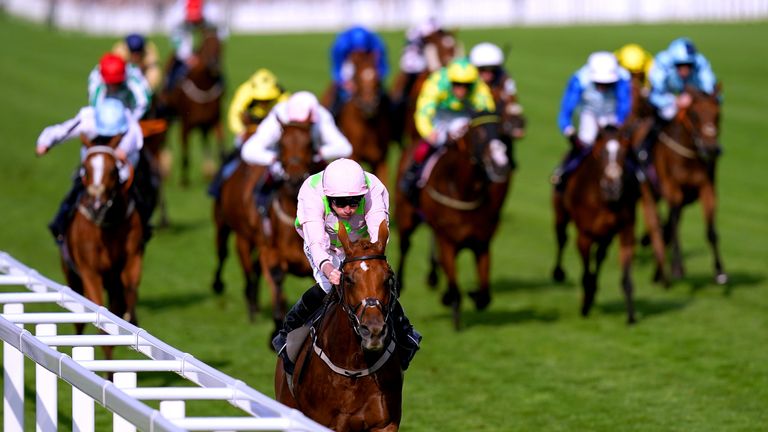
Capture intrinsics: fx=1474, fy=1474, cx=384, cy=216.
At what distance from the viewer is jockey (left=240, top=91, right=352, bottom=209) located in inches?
428

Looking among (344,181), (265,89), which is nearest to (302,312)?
(344,181)

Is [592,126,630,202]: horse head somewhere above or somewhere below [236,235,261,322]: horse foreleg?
above

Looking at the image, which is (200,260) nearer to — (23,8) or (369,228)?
(369,228)

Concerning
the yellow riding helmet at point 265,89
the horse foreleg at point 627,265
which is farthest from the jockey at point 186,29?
the horse foreleg at point 627,265

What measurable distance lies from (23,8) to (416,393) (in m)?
37.7

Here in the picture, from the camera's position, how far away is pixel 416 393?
998cm

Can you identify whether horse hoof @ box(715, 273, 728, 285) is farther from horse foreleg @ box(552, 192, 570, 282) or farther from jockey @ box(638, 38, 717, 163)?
horse foreleg @ box(552, 192, 570, 282)

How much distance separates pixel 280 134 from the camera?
36.6 ft

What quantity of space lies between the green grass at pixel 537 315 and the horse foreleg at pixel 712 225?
0.14 m

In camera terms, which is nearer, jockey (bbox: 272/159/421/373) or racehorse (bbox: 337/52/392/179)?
jockey (bbox: 272/159/421/373)

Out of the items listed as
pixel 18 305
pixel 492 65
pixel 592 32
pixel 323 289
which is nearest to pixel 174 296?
pixel 492 65

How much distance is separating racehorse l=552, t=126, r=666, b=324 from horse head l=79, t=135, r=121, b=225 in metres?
4.35

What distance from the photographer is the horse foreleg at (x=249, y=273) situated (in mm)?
12773

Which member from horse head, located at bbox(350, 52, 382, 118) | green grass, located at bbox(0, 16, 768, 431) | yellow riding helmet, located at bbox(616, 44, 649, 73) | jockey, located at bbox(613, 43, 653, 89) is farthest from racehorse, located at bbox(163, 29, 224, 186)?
yellow riding helmet, located at bbox(616, 44, 649, 73)
